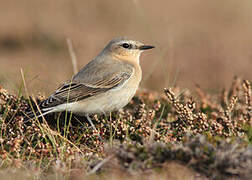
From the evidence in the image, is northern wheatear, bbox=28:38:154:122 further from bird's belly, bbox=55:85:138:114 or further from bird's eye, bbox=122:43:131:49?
bird's eye, bbox=122:43:131:49

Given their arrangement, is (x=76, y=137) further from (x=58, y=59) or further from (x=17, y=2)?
(x=17, y=2)

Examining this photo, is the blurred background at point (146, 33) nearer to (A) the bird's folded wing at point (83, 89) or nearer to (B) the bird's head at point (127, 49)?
(B) the bird's head at point (127, 49)

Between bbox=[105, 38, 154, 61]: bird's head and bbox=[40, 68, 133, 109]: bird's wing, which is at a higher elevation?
bbox=[105, 38, 154, 61]: bird's head

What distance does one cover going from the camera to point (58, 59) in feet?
51.9

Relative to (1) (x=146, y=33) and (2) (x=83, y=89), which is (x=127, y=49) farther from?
(1) (x=146, y=33)

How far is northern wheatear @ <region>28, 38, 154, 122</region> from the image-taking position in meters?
7.10

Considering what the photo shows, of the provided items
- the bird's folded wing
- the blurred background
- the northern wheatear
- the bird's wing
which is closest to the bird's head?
the northern wheatear

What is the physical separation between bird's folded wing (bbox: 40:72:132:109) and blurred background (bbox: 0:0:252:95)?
5.60 meters

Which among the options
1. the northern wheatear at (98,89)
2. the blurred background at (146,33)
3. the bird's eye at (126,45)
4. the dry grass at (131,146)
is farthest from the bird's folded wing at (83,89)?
the blurred background at (146,33)

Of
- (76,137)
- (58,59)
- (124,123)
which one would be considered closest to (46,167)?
(76,137)

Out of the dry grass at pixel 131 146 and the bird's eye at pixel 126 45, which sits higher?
the bird's eye at pixel 126 45

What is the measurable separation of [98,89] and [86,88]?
206 mm

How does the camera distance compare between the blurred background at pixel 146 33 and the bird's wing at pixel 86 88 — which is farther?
the blurred background at pixel 146 33

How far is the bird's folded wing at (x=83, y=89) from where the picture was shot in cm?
709
